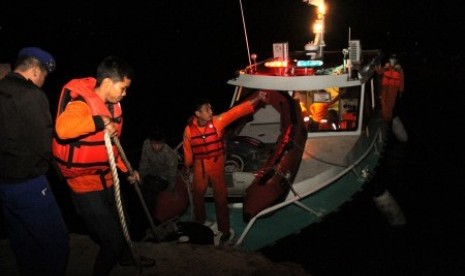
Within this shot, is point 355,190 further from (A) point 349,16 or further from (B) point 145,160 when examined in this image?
(A) point 349,16

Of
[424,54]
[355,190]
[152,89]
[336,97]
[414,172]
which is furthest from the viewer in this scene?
[424,54]

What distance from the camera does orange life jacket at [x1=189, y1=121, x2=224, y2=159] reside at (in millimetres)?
5574

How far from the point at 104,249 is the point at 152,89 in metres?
25.1

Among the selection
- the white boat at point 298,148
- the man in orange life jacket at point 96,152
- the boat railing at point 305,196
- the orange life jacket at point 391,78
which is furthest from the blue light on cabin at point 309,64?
the man in orange life jacket at point 96,152

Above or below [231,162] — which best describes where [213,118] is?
above

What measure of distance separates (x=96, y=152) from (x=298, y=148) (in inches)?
161

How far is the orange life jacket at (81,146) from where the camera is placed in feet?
9.36

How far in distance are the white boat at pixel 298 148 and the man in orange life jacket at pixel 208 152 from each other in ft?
1.10

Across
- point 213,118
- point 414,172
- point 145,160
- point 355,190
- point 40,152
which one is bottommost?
point 414,172

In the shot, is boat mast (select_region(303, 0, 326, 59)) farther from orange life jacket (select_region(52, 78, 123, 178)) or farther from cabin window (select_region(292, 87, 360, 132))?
orange life jacket (select_region(52, 78, 123, 178))

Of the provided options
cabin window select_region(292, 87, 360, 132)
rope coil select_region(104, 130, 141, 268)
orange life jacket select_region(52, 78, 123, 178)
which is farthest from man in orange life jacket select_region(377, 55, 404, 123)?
orange life jacket select_region(52, 78, 123, 178)

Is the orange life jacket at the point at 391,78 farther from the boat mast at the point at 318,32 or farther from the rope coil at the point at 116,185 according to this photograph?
the rope coil at the point at 116,185

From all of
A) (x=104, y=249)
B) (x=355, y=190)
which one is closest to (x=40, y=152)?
(x=104, y=249)

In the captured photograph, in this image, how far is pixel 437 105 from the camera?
17469 mm
